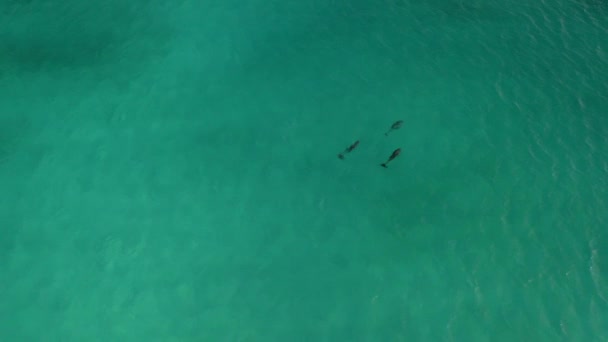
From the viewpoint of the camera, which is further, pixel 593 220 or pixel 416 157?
pixel 416 157

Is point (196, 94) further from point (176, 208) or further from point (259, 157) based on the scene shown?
point (176, 208)

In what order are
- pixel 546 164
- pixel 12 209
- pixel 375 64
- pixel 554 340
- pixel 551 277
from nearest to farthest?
pixel 554 340
pixel 551 277
pixel 12 209
pixel 546 164
pixel 375 64

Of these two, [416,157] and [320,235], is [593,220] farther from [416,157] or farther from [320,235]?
[320,235]

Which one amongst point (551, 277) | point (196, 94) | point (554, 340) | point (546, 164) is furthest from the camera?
point (196, 94)

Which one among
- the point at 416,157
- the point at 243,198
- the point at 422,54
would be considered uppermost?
the point at 422,54

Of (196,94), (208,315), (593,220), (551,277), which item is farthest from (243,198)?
(593,220)

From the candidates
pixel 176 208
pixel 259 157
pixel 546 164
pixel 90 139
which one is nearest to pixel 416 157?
pixel 546 164

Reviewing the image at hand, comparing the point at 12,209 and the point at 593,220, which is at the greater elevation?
the point at 593,220
